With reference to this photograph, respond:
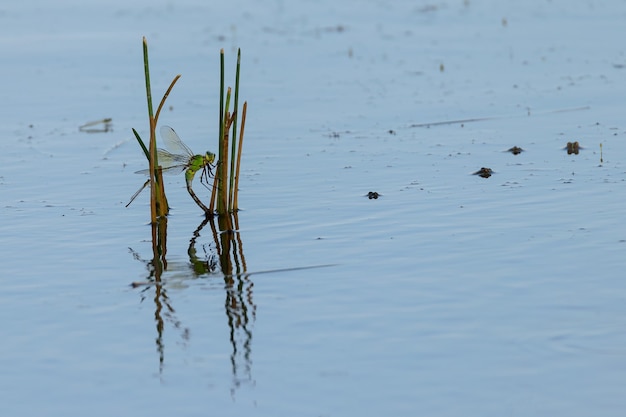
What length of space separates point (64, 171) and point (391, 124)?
165 inches

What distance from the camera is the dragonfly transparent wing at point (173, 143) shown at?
8828mm

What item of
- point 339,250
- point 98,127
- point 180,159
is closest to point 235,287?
point 339,250

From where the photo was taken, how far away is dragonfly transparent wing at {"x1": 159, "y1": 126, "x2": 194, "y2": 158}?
348 inches

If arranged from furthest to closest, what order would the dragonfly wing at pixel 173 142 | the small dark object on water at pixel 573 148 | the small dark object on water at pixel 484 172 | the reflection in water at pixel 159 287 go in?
the small dark object on water at pixel 573 148, the small dark object on water at pixel 484 172, the dragonfly wing at pixel 173 142, the reflection in water at pixel 159 287

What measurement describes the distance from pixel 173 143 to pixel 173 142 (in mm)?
11

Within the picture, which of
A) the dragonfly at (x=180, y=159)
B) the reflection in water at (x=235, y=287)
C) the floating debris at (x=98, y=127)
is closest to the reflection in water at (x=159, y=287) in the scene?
the reflection in water at (x=235, y=287)

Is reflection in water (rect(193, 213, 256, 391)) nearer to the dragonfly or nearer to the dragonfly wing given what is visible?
the dragonfly

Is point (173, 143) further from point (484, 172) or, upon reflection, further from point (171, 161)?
point (484, 172)

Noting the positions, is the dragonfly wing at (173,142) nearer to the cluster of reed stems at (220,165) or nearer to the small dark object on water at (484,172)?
the cluster of reed stems at (220,165)

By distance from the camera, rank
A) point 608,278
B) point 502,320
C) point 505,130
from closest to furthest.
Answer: point 502,320 → point 608,278 → point 505,130

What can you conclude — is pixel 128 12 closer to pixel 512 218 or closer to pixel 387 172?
pixel 387 172

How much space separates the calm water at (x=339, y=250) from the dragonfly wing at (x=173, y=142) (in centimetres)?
63

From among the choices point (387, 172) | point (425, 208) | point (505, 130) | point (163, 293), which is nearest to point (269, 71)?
point (505, 130)

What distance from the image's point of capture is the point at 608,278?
6.96 m
